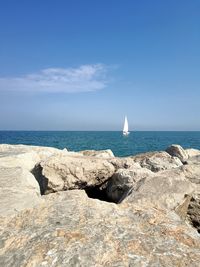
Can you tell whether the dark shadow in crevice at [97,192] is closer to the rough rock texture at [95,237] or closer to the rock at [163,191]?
the rock at [163,191]

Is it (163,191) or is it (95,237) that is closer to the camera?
(95,237)

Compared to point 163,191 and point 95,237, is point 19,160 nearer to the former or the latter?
point 163,191

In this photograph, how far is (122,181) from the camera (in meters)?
8.92

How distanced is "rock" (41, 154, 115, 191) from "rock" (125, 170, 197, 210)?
2.82m

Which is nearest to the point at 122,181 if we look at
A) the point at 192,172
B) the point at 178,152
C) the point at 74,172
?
the point at 74,172

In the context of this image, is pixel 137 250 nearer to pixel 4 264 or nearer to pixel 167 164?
pixel 4 264

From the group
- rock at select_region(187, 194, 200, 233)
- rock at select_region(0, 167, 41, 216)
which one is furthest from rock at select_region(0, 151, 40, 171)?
rock at select_region(187, 194, 200, 233)

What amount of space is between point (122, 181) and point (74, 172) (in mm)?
1332

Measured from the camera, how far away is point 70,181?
9148mm

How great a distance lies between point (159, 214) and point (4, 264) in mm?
1657

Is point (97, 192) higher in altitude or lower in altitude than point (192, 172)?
lower

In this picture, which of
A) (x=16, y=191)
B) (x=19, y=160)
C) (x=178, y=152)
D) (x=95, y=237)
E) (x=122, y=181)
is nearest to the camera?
(x=95, y=237)

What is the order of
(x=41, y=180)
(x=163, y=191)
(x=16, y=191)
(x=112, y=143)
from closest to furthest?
(x=16, y=191) → (x=163, y=191) → (x=41, y=180) → (x=112, y=143)

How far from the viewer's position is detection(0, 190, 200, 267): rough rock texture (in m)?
2.87
